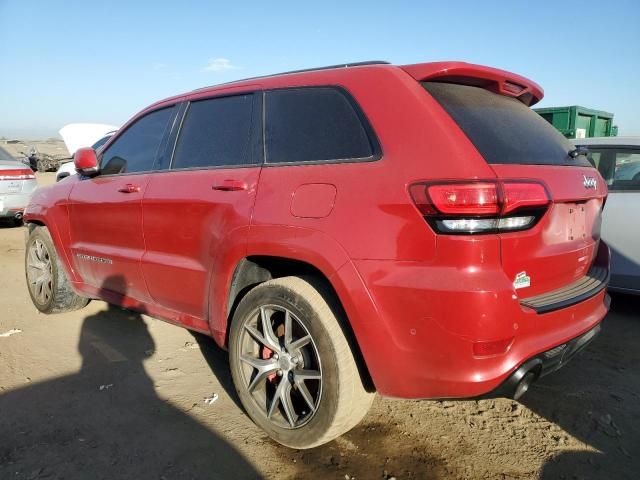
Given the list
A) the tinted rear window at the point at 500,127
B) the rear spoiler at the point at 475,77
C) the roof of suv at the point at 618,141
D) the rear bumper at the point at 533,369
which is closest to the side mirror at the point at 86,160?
the rear spoiler at the point at 475,77

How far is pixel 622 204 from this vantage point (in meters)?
4.41

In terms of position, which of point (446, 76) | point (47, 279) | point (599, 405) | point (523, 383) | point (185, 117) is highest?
point (446, 76)

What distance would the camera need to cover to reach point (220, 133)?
3.11 meters

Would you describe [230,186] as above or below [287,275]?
above

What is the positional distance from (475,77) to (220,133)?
1.52 m

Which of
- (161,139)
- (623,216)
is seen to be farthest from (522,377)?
(623,216)

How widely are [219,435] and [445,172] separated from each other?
5.89 feet

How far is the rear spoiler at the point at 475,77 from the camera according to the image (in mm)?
2363

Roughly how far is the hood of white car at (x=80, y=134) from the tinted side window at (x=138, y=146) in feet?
27.7

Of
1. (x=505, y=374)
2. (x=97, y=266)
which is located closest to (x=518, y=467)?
(x=505, y=374)

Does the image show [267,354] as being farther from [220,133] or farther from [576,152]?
[576,152]

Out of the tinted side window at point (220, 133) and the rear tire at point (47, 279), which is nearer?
the tinted side window at point (220, 133)

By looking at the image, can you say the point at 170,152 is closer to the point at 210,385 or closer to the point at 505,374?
the point at 210,385

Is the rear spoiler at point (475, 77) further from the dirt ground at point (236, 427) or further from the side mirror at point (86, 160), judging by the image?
the side mirror at point (86, 160)
